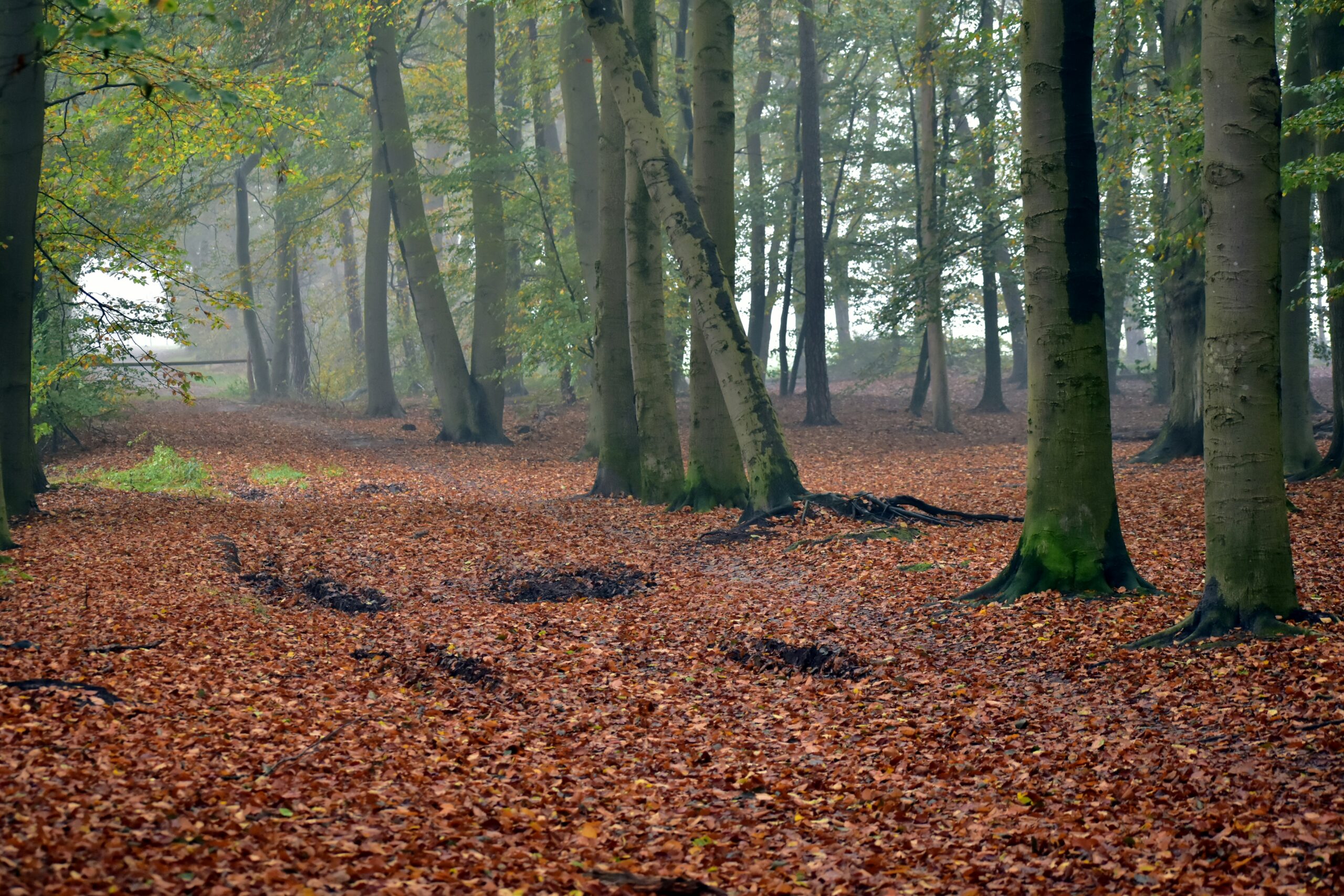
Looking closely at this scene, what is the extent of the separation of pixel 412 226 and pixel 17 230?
1085 cm

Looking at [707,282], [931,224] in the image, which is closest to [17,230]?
[707,282]

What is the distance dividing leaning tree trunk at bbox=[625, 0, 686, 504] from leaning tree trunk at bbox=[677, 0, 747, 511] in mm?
499

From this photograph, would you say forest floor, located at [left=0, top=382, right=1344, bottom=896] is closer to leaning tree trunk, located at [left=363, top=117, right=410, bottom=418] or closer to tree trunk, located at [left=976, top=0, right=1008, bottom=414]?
tree trunk, located at [left=976, top=0, right=1008, bottom=414]

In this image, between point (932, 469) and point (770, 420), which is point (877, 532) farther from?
point (932, 469)

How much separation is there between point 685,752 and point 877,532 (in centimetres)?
527

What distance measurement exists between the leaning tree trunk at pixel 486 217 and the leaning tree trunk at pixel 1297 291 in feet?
43.7

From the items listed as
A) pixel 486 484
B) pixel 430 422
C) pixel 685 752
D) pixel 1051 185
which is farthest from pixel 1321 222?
pixel 430 422

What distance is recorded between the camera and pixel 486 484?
16484 millimetres

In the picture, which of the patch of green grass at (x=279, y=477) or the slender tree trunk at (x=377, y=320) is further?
the slender tree trunk at (x=377, y=320)

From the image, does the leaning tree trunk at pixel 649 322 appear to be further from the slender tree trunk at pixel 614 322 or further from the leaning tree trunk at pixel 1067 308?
the leaning tree trunk at pixel 1067 308

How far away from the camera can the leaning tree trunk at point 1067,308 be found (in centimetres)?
716

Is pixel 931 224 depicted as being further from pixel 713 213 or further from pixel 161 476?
pixel 161 476

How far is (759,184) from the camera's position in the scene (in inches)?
1033

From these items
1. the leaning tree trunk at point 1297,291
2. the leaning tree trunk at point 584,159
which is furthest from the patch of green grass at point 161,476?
the leaning tree trunk at point 1297,291
